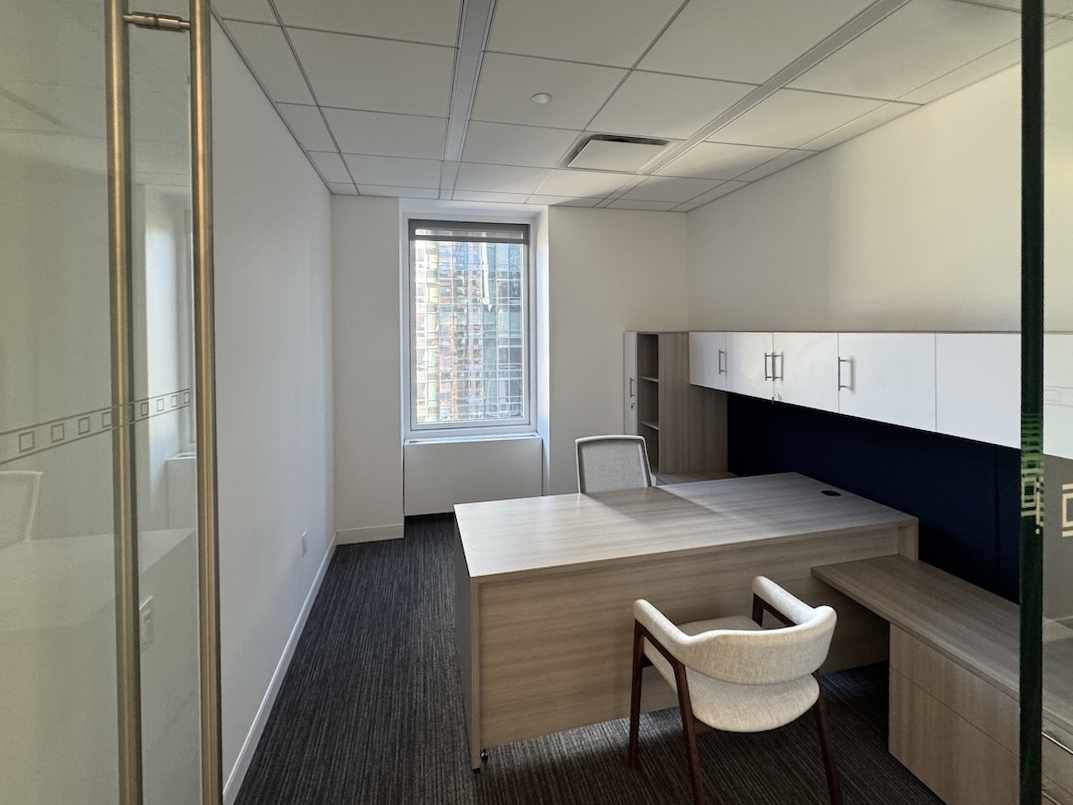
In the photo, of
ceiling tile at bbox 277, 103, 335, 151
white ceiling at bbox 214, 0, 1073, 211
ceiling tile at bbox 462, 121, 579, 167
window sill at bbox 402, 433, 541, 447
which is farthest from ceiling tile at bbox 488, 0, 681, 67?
window sill at bbox 402, 433, 541, 447

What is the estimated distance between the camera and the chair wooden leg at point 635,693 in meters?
1.90

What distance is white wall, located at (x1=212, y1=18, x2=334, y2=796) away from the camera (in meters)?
1.82

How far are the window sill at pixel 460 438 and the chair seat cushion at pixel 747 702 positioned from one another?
10.1 ft

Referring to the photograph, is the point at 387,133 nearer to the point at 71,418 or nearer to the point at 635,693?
the point at 71,418

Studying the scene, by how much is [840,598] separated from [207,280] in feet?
8.87

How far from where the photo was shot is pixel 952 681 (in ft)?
5.69

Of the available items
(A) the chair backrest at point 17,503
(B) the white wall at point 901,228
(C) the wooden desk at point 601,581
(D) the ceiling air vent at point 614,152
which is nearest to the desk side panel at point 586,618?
(C) the wooden desk at point 601,581

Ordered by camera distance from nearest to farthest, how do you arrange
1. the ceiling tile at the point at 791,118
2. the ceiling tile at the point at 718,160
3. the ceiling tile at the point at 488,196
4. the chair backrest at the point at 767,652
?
the chair backrest at the point at 767,652, the ceiling tile at the point at 791,118, the ceiling tile at the point at 718,160, the ceiling tile at the point at 488,196

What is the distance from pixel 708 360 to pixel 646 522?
5.38ft

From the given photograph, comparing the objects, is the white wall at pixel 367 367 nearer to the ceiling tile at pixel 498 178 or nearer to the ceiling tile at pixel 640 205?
the ceiling tile at pixel 498 178

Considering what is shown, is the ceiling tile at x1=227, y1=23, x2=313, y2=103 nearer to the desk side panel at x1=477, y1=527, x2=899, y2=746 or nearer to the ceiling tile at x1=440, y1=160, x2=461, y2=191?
the ceiling tile at x1=440, y1=160, x2=461, y2=191

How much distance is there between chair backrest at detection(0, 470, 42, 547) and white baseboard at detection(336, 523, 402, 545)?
3556 mm

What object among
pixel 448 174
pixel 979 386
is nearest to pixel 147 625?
pixel 979 386

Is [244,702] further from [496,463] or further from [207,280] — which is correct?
[496,463]
